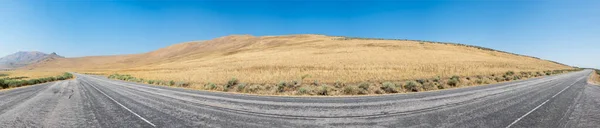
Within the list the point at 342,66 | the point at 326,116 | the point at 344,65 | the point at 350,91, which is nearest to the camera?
the point at 326,116

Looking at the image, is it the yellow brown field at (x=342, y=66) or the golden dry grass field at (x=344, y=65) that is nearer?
the yellow brown field at (x=342, y=66)

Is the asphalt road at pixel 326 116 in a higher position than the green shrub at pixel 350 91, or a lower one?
lower

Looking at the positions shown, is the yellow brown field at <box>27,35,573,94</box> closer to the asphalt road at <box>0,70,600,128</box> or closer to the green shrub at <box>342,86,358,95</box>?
the green shrub at <box>342,86,358,95</box>

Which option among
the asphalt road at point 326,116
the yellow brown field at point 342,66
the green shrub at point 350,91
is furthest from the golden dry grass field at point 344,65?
the asphalt road at point 326,116

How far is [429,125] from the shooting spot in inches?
301

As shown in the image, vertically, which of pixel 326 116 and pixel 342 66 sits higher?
pixel 342 66

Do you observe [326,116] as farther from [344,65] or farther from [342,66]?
[344,65]

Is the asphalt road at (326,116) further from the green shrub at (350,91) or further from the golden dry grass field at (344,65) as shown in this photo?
the golden dry grass field at (344,65)

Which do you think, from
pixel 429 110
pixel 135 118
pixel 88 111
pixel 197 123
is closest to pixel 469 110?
pixel 429 110

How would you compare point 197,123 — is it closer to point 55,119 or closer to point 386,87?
point 55,119

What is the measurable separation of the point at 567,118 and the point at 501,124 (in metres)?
3.12

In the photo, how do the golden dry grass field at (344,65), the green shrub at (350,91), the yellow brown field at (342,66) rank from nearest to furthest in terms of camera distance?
1. the green shrub at (350,91)
2. the yellow brown field at (342,66)
3. the golden dry grass field at (344,65)

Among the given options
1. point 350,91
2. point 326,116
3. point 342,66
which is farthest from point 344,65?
point 326,116

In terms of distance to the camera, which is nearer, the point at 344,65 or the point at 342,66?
the point at 342,66
